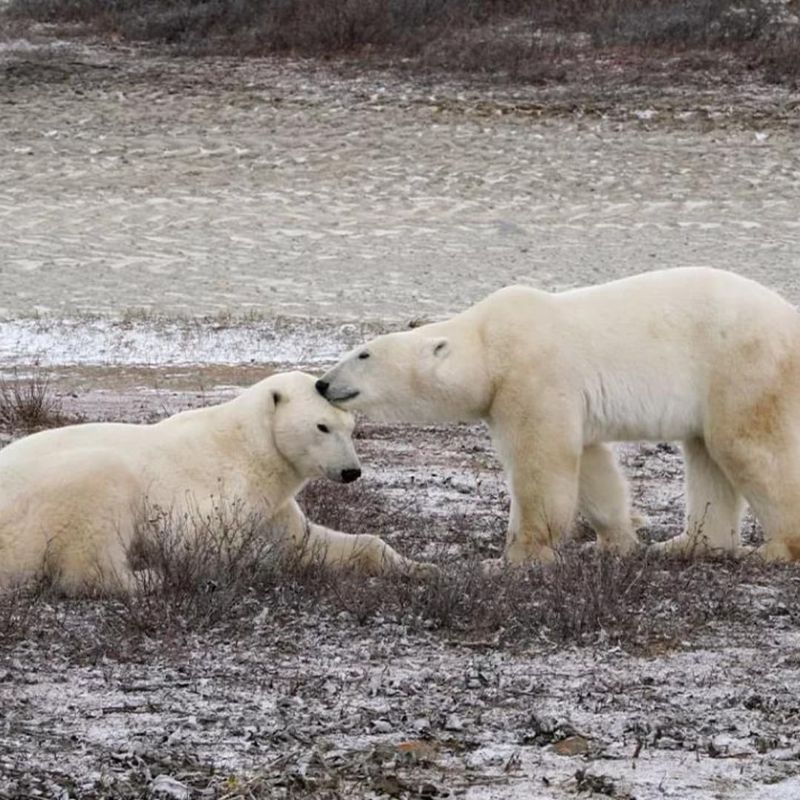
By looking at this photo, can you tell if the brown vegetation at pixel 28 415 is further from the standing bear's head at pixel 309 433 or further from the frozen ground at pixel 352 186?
the frozen ground at pixel 352 186

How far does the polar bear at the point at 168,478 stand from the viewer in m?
5.55

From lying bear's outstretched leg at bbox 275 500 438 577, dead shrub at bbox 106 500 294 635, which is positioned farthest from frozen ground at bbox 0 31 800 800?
lying bear's outstretched leg at bbox 275 500 438 577

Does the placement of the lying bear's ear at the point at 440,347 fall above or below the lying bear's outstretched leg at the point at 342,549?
above

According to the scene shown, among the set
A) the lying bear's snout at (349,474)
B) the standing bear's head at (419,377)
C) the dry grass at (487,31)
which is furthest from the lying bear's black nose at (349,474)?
the dry grass at (487,31)

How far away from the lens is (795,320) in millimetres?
6543

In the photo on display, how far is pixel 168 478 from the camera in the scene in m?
5.89

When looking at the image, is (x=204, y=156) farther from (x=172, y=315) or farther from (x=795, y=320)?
(x=795, y=320)

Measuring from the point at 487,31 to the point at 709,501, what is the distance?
17725 mm

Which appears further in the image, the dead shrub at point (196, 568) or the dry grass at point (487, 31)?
the dry grass at point (487, 31)

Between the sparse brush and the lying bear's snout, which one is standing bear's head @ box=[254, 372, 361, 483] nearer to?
the lying bear's snout

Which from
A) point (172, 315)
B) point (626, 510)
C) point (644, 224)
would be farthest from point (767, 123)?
point (626, 510)

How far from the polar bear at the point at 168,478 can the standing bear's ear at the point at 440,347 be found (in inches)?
21.9

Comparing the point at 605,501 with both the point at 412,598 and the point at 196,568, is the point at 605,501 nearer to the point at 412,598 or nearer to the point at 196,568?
the point at 412,598

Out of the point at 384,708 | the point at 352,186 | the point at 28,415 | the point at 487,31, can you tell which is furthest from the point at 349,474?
the point at 487,31
